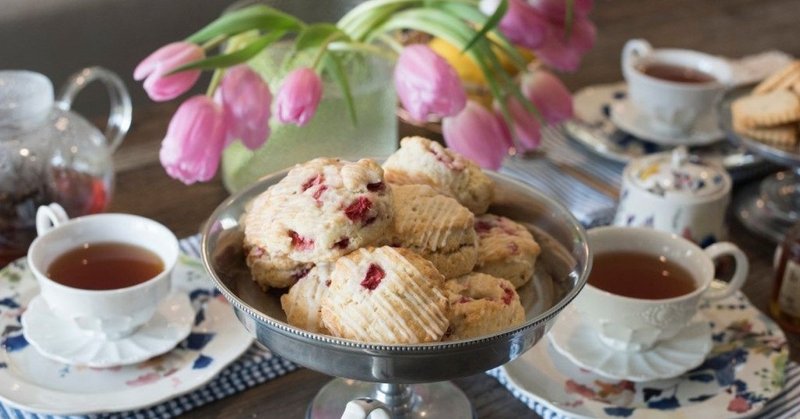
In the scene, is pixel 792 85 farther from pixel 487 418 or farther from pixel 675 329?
pixel 487 418

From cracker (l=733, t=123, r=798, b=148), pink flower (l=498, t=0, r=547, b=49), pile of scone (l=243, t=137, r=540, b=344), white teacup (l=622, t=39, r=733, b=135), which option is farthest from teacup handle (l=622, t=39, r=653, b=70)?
pile of scone (l=243, t=137, r=540, b=344)

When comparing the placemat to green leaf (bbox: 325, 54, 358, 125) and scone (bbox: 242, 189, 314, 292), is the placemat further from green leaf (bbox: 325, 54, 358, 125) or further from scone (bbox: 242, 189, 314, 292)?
green leaf (bbox: 325, 54, 358, 125)

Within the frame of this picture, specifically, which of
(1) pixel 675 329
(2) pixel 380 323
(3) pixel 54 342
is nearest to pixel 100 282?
(3) pixel 54 342

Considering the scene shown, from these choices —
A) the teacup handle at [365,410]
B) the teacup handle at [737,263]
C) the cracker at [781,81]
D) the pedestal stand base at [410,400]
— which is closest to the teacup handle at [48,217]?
the pedestal stand base at [410,400]

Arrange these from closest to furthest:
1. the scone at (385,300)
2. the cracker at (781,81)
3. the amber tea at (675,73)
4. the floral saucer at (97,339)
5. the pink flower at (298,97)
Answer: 1. the scone at (385,300)
2. the floral saucer at (97,339)
3. the pink flower at (298,97)
4. the cracker at (781,81)
5. the amber tea at (675,73)

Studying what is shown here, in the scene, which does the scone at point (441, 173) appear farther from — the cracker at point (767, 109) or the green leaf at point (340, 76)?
the cracker at point (767, 109)

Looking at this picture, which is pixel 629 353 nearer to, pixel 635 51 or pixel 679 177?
pixel 679 177
